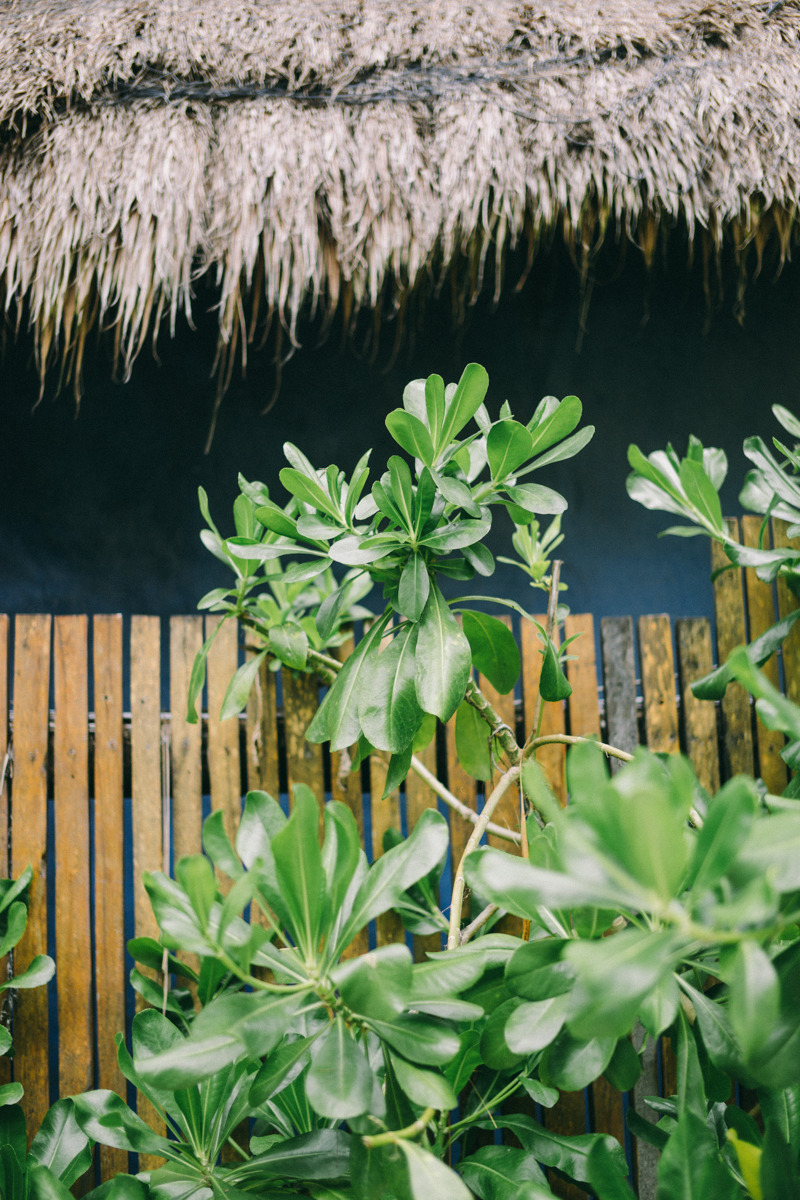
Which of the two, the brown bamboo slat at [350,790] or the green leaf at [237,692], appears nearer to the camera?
the green leaf at [237,692]

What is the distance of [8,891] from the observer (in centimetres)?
120

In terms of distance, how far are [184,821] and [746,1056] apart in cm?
110

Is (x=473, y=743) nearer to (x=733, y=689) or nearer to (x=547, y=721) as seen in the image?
(x=547, y=721)

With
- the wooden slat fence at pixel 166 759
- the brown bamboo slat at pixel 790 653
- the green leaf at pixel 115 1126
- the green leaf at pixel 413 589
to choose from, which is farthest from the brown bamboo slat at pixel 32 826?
the brown bamboo slat at pixel 790 653

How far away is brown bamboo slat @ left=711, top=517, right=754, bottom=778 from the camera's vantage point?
1.39 metres

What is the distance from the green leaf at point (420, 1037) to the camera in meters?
0.64

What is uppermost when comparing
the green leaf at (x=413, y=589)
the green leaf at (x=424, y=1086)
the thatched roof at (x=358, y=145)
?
the thatched roof at (x=358, y=145)

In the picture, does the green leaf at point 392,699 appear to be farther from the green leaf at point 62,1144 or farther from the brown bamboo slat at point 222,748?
the green leaf at point 62,1144

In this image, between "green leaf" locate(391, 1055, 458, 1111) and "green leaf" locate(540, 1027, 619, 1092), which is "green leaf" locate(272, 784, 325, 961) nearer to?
"green leaf" locate(391, 1055, 458, 1111)

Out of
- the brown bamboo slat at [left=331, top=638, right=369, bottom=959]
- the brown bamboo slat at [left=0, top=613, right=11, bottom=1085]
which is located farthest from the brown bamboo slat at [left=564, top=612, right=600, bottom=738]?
the brown bamboo slat at [left=0, top=613, right=11, bottom=1085]

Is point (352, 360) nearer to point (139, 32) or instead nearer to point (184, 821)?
point (139, 32)

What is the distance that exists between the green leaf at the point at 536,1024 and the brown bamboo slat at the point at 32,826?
1037 millimetres

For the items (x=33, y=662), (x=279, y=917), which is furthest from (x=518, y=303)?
(x=279, y=917)

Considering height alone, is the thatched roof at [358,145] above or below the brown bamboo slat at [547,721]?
above
